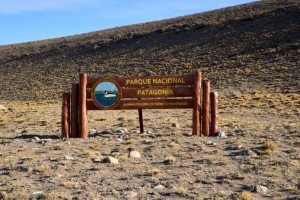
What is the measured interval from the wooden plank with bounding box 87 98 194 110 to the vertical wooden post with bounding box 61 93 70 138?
0.62 meters

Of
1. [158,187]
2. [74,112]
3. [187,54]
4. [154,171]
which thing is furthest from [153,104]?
[187,54]

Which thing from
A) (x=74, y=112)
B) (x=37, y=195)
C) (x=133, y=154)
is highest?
(x=74, y=112)

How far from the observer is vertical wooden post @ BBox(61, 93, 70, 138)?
46.1ft

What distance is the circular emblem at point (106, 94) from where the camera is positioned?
14180 mm

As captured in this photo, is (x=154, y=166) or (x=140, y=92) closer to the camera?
(x=154, y=166)

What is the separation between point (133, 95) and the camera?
14.2 metres

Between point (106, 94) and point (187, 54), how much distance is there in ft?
147

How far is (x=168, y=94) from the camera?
14.0 metres

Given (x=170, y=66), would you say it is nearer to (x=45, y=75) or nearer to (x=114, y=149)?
(x=45, y=75)

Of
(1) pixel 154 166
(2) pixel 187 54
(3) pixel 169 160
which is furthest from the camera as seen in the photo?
(2) pixel 187 54

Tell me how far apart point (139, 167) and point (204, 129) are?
14.2 feet

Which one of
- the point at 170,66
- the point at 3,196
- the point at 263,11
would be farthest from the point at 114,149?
the point at 263,11

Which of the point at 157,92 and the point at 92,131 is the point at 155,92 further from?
the point at 92,131

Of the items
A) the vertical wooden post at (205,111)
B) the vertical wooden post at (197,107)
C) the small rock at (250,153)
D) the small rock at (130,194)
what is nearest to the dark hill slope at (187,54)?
the vertical wooden post at (205,111)
